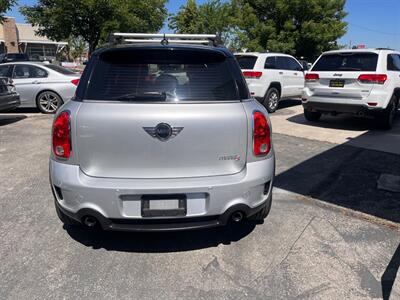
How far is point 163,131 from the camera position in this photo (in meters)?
2.76

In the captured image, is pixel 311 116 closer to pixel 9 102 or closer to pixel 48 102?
pixel 48 102

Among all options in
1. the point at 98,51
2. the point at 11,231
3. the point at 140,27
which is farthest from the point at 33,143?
the point at 140,27

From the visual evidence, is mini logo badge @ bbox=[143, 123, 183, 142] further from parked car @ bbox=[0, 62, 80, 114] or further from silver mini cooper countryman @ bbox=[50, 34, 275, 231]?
parked car @ bbox=[0, 62, 80, 114]

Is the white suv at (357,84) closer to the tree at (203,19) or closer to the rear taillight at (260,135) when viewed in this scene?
the rear taillight at (260,135)

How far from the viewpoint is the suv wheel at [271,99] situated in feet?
35.3

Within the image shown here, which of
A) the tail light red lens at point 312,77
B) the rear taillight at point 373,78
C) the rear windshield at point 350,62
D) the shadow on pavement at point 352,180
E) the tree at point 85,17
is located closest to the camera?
the shadow on pavement at point 352,180

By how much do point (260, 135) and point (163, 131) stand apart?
785 millimetres

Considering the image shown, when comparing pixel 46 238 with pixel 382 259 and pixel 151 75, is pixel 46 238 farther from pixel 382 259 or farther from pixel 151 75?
pixel 382 259

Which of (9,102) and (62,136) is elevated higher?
(62,136)

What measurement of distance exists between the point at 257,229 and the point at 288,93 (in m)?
8.74

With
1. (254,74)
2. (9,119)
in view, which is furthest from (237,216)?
(9,119)

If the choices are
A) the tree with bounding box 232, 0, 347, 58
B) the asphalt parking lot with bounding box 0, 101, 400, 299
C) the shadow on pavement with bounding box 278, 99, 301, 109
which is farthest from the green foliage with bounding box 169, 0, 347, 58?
the asphalt parking lot with bounding box 0, 101, 400, 299

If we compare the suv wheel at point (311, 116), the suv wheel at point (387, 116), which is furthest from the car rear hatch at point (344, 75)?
the suv wheel at point (311, 116)

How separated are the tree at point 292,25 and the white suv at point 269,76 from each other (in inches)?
408
